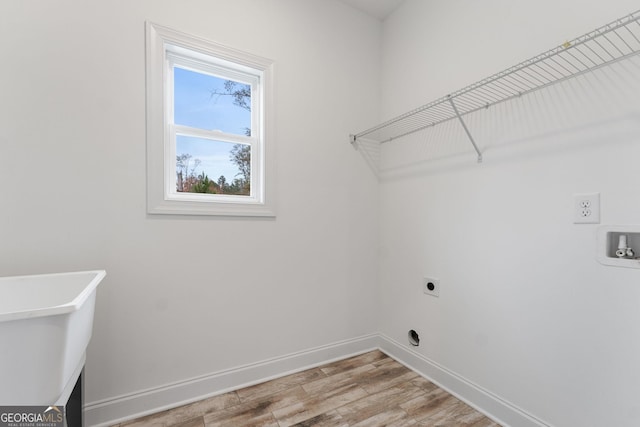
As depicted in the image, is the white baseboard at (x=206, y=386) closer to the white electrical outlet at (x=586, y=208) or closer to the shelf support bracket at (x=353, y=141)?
the shelf support bracket at (x=353, y=141)

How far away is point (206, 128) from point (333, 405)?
5.89 ft

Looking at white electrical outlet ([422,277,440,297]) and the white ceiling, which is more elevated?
the white ceiling

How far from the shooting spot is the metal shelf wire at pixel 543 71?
1.09 m

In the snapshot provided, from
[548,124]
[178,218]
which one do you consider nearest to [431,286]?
[548,124]

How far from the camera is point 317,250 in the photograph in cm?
206

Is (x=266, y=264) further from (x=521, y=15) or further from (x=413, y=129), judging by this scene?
(x=521, y=15)

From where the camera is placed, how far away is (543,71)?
1353 mm

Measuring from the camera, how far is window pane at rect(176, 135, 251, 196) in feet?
5.71

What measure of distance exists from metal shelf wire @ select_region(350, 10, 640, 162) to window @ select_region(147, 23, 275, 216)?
2.72 ft

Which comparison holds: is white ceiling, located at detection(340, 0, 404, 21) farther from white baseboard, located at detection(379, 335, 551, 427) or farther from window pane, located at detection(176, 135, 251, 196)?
white baseboard, located at detection(379, 335, 551, 427)

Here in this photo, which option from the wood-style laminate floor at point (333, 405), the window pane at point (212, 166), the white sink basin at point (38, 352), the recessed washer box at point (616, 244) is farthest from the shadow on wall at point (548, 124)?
the white sink basin at point (38, 352)

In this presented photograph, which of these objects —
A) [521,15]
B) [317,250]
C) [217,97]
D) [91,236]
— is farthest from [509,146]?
[91,236]

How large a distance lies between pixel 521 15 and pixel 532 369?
5.68ft

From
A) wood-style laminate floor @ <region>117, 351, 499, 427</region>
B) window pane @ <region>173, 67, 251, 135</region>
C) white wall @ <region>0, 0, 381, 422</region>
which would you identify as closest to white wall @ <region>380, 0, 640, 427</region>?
wood-style laminate floor @ <region>117, 351, 499, 427</region>
